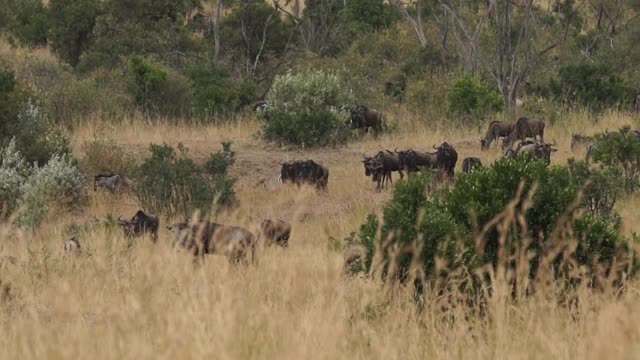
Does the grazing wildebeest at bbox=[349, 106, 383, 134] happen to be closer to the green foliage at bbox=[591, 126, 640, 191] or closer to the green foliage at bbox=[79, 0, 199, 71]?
the green foliage at bbox=[591, 126, 640, 191]

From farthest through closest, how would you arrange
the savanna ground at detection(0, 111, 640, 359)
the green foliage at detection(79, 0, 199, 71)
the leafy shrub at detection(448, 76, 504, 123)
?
the green foliage at detection(79, 0, 199, 71) → the leafy shrub at detection(448, 76, 504, 123) → the savanna ground at detection(0, 111, 640, 359)

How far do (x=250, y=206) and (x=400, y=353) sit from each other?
30.9ft

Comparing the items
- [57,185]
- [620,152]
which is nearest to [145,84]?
[57,185]

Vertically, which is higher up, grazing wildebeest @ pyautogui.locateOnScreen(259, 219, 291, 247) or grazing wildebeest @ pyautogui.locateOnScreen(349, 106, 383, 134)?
grazing wildebeest @ pyautogui.locateOnScreen(349, 106, 383, 134)

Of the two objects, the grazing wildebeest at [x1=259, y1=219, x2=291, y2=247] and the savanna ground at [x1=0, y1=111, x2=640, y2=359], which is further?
the grazing wildebeest at [x1=259, y1=219, x2=291, y2=247]

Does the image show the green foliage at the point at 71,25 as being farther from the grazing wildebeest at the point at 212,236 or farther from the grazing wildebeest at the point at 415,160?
the grazing wildebeest at the point at 212,236

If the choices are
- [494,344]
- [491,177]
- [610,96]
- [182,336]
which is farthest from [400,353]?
[610,96]

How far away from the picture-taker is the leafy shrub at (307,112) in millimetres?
19672

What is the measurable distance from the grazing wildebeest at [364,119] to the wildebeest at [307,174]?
5399 mm

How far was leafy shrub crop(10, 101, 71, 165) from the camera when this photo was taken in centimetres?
1605

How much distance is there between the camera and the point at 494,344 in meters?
4.88

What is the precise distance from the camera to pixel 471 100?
22.5 meters

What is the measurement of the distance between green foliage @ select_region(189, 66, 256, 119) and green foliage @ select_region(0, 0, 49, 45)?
34.2ft

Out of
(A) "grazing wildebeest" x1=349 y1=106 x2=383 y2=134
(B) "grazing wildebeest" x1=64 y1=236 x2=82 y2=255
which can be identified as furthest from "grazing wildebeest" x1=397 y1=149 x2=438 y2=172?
(B) "grazing wildebeest" x1=64 y1=236 x2=82 y2=255
